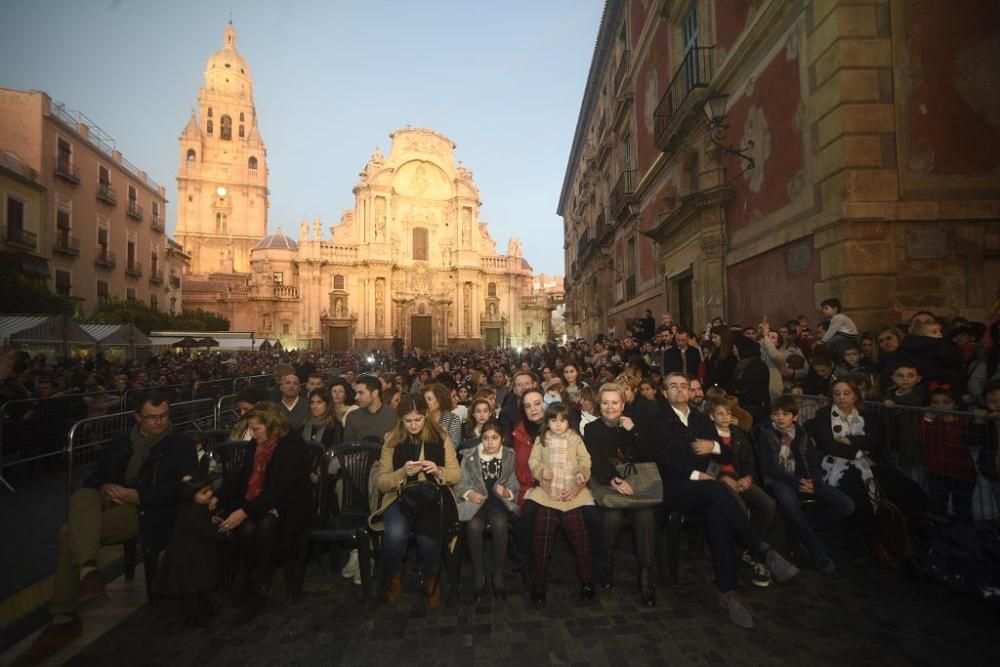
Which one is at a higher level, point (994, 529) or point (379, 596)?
point (994, 529)

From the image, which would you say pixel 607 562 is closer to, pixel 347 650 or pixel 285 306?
pixel 347 650

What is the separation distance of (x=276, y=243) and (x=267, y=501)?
43.4 m

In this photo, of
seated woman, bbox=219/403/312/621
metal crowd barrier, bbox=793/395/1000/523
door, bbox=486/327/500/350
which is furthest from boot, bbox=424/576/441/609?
door, bbox=486/327/500/350

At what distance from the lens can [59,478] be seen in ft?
22.6

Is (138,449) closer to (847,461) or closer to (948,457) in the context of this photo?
(847,461)

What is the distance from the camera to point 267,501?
139 inches

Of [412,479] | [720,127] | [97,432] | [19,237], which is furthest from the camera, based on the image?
[19,237]

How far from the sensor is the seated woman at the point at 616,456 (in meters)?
3.66

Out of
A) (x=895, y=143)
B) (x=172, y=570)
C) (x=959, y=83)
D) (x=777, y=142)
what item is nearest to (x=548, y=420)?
(x=172, y=570)

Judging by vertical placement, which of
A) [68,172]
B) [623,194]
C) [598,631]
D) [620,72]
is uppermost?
[620,72]

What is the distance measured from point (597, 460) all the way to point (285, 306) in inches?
1597

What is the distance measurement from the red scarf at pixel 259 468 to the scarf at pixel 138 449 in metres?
0.79

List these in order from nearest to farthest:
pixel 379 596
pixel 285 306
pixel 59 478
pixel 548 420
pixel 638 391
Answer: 1. pixel 379 596
2. pixel 548 420
3. pixel 638 391
4. pixel 59 478
5. pixel 285 306

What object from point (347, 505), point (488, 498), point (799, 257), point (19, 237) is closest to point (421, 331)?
point (19, 237)
